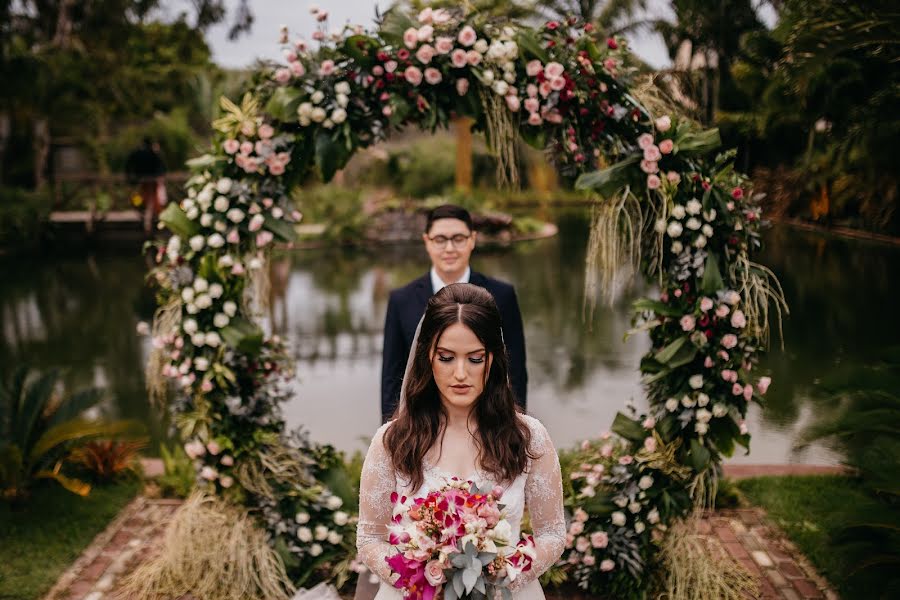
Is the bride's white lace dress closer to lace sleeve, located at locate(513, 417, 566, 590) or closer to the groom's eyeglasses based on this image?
lace sleeve, located at locate(513, 417, 566, 590)

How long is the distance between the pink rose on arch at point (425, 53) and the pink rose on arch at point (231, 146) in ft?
3.55

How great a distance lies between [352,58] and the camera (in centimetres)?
429

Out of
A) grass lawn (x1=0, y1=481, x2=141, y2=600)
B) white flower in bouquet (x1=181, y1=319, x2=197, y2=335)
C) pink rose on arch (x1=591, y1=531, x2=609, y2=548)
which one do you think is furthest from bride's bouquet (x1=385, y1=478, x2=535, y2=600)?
grass lawn (x1=0, y1=481, x2=141, y2=600)

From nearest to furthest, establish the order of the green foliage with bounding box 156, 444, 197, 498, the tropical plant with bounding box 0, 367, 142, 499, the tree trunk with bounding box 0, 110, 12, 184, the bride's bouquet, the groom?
the bride's bouquet → the groom → the tropical plant with bounding box 0, 367, 142, 499 → the green foliage with bounding box 156, 444, 197, 498 → the tree trunk with bounding box 0, 110, 12, 184

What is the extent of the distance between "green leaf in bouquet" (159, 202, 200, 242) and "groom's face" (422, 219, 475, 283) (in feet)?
4.42

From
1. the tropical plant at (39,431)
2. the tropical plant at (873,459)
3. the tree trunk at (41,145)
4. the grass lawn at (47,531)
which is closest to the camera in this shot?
the tropical plant at (873,459)

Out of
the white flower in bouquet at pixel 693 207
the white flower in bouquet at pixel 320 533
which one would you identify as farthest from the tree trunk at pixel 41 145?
the white flower in bouquet at pixel 693 207

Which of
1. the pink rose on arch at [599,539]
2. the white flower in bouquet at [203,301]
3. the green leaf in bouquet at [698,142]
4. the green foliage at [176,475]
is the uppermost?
the green leaf in bouquet at [698,142]

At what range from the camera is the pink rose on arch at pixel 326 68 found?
4198 millimetres

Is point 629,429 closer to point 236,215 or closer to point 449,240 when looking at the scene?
point 449,240

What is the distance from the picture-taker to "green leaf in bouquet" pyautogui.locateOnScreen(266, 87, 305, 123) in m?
4.20

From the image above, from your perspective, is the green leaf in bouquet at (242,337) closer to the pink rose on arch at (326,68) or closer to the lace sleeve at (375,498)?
the pink rose on arch at (326,68)

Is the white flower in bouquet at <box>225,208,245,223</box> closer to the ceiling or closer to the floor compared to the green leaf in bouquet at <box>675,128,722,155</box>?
closer to the floor

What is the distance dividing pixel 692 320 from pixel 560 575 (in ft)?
5.12
